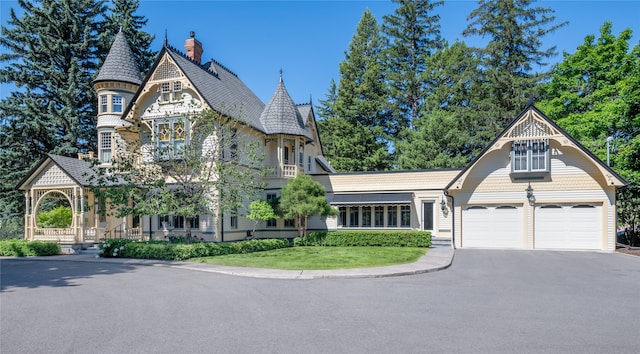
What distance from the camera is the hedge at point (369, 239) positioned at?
2288 cm

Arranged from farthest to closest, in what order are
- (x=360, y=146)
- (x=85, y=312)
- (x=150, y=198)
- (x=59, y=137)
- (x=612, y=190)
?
(x=360, y=146) → (x=59, y=137) → (x=612, y=190) → (x=150, y=198) → (x=85, y=312)

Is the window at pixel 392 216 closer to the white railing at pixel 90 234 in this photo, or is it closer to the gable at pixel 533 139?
the gable at pixel 533 139

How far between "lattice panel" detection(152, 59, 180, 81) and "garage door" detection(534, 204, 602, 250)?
847 inches

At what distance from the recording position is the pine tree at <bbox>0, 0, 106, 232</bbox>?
35.1m

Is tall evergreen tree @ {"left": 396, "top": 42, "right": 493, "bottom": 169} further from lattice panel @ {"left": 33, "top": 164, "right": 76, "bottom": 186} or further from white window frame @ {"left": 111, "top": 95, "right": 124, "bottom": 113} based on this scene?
lattice panel @ {"left": 33, "top": 164, "right": 76, "bottom": 186}

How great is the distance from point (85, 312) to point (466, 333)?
Answer: 7.36 metres

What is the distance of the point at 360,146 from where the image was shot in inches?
1703

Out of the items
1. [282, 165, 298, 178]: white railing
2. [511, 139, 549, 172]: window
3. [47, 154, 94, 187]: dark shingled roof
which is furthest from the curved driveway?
[282, 165, 298, 178]: white railing

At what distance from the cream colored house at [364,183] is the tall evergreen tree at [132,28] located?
13.9 m

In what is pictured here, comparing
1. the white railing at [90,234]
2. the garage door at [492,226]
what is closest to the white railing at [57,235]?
the white railing at [90,234]

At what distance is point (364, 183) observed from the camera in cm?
2758

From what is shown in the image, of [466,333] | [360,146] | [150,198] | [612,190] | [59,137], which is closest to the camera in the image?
[466,333]

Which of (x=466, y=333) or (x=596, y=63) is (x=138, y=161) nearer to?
(x=466, y=333)

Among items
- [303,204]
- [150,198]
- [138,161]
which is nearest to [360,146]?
[303,204]
